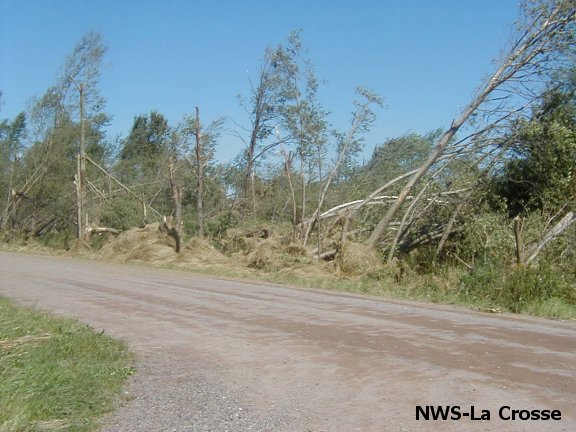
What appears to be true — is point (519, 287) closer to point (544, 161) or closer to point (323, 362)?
point (544, 161)

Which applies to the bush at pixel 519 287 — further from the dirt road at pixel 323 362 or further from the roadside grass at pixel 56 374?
the roadside grass at pixel 56 374

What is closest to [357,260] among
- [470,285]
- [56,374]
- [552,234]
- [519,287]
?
[470,285]

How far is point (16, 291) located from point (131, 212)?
61.3 ft

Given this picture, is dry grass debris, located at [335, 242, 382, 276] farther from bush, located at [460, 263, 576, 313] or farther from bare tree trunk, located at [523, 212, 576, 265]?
bush, located at [460, 263, 576, 313]

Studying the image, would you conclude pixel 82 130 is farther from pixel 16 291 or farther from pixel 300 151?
pixel 16 291

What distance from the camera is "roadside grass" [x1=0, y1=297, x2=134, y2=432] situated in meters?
5.16

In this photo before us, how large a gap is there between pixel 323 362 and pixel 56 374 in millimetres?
3023

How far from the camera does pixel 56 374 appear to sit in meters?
6.22

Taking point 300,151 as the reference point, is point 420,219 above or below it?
below

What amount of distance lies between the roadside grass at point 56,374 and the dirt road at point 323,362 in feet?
0.85

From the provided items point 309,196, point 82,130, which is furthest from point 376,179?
point 82,130

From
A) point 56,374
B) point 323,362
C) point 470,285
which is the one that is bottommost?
point 56,374

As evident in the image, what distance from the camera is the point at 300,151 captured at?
27.0m

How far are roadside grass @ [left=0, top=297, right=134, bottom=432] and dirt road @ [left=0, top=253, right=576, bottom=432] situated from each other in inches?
10.2
